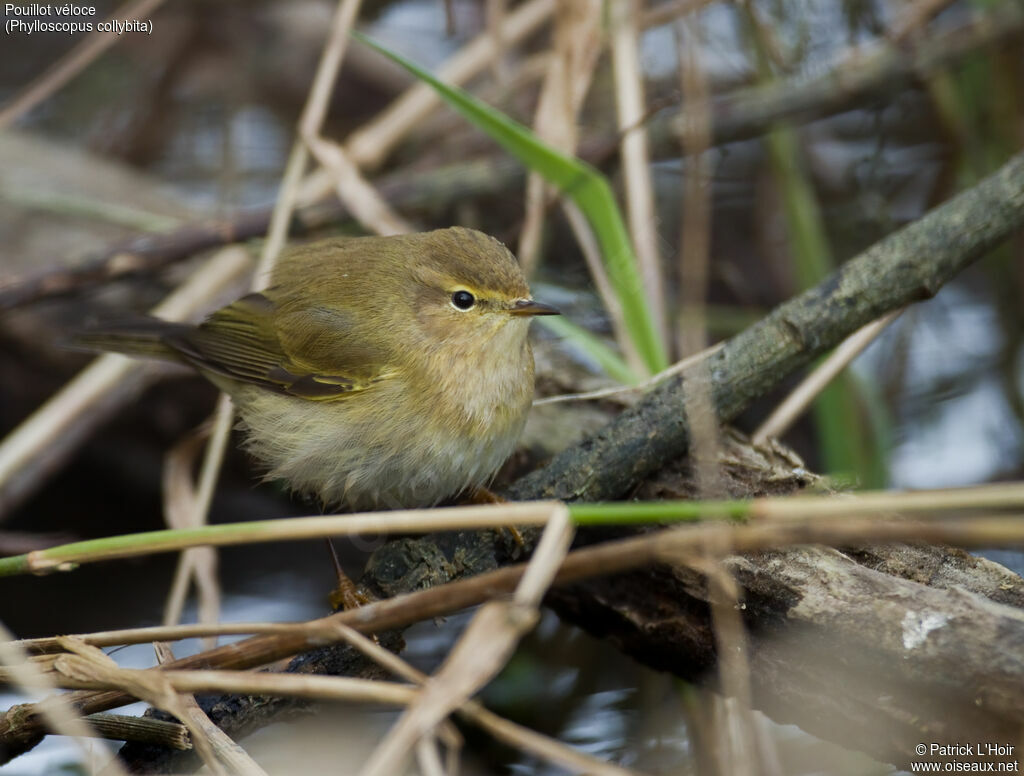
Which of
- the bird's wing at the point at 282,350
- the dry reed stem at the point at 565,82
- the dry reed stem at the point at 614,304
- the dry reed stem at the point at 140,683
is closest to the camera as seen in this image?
the dry reed stem at the point at 140,683

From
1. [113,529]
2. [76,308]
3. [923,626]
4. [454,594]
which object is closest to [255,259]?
[76,308]

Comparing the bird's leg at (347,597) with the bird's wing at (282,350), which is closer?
the bird's leg at (347,597)

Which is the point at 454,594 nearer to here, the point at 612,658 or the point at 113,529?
the point at 612,658

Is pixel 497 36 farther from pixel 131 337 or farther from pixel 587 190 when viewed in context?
pixel 131 337

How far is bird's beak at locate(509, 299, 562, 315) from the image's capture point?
2990 millimetres

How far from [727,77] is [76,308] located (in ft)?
12.8

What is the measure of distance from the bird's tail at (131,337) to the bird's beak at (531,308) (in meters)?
1.21

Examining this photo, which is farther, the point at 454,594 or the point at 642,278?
the point at 642,278

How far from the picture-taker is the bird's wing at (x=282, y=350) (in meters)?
3.15

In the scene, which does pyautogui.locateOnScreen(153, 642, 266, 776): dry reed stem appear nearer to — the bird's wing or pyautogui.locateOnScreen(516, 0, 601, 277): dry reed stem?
the bird's wing

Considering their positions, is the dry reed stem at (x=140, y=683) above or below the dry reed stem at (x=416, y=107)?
below

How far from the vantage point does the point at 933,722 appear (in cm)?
204

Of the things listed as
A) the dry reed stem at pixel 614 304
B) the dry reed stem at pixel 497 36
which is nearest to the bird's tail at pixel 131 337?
the dry reed stem at pixel 614 304

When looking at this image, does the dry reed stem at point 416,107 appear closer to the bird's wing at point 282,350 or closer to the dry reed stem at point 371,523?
the bird's wing at point 282,350
